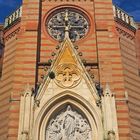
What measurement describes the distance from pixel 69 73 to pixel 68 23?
3072 millimetres

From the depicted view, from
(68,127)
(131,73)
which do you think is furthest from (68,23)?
(68,127)

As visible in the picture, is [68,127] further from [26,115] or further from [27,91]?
[27,91]

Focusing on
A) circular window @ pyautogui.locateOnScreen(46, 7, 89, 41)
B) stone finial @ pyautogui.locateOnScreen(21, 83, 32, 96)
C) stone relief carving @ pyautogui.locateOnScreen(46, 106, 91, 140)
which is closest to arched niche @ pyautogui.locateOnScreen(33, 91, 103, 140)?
stone relief carving @ pyautogui.locateOnScreen(46, 106, 91, 140)

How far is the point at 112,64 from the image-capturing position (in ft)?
53.9

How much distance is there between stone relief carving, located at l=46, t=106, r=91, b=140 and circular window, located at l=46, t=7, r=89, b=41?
4.11 metres

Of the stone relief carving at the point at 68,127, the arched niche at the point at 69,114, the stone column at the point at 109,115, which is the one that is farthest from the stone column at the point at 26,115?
the stone column at the point at 109,115

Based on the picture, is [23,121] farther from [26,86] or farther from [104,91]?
[104,91]

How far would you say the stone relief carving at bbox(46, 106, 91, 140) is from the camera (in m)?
14.9

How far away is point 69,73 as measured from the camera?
16.1m

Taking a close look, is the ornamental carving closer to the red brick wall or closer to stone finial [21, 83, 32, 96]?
stone finial [21, 83, 32, 96]

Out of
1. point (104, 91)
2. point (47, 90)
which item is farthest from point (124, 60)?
point (47, 90)

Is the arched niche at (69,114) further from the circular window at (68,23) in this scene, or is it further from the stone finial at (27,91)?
the circular window at (68,23)

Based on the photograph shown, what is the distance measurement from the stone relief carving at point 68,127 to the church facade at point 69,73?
1.6 inches

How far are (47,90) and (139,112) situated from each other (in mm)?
4751
